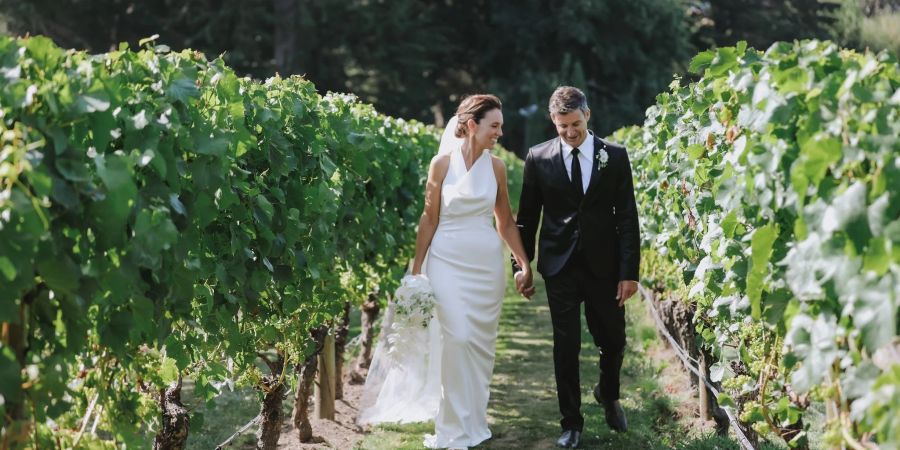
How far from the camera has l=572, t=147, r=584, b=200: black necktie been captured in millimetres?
5613

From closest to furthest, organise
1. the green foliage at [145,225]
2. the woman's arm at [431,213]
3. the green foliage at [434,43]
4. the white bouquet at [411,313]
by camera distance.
A: the green foliage at [145,225] < the white bouquet at [411,313] < the woman's arm at [431,213] < the green foliage at [434,43]

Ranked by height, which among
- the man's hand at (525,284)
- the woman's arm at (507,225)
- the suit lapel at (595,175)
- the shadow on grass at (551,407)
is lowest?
the shadow on grass at (551,407)

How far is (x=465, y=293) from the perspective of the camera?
5.52m

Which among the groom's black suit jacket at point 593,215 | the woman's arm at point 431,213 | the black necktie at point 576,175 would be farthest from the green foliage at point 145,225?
the black necktie at point 576,175

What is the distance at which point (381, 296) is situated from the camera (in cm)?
804

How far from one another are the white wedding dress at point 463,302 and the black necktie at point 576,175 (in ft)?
1.39

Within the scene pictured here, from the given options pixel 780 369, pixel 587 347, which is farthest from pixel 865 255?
pixel 587 347

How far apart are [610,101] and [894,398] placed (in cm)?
4055

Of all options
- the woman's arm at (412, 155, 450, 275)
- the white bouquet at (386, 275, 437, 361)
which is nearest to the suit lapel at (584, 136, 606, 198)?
the woman's arm at (412, 155, 450, 275)

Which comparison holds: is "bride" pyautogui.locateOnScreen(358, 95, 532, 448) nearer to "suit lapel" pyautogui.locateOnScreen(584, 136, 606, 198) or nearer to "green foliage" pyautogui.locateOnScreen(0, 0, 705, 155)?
"suit lapel" pyautogui.locateOnScreen(584, 136, 606, 198)

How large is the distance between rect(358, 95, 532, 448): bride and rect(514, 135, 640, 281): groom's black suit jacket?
206mm

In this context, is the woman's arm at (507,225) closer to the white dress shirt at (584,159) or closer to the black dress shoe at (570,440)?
the white dress shirt at (584,159)

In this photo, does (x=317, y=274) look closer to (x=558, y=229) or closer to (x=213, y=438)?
(x=558, y=229)

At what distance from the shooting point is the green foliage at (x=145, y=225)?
8.60 ft
